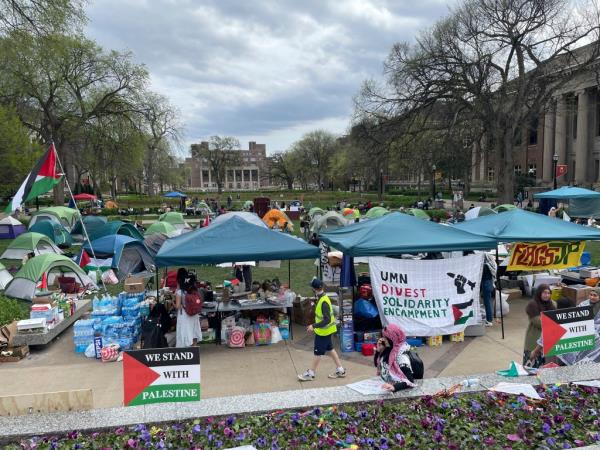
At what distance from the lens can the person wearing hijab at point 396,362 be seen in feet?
17.9

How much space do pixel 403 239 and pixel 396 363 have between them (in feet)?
12.4

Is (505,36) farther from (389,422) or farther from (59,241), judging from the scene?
(389,422)

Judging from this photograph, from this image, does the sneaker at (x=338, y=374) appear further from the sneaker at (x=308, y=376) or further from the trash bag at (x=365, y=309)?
the trash bag at (x=365, y=309)

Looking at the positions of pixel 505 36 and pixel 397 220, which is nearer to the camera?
pixel 397 220

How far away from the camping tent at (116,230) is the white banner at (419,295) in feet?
44.7

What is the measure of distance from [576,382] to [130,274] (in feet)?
46.1

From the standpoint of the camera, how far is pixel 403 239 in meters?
8.95

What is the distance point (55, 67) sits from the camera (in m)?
33.5

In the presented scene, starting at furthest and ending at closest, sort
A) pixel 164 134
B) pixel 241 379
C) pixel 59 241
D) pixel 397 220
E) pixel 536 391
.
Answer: pixel 164 134 < pixel 59 241 < pixel 397 220 < pixel 241 379 < pixel 536 391

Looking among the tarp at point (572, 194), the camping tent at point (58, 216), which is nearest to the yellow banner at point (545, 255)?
the tarp at point (572, 194)

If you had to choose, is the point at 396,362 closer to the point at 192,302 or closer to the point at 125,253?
the point at 192,302

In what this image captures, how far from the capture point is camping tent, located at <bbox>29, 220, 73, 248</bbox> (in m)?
22.5

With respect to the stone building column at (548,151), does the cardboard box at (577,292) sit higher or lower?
lower

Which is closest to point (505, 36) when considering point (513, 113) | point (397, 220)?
point (513, 113)
